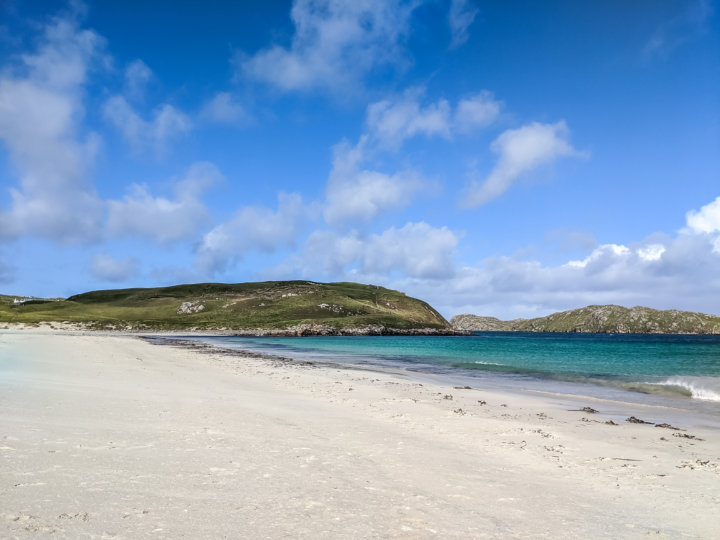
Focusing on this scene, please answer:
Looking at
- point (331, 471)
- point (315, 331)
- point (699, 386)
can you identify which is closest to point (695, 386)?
point (699, 386)

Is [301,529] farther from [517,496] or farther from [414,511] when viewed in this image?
[517,496]

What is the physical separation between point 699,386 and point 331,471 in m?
32.0

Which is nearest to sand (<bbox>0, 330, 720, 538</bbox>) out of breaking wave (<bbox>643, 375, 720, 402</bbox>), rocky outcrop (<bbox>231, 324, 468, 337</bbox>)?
breaking wave (<bbox>643, 375, 720, 402</bbox>)

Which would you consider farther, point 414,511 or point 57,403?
point 57,403

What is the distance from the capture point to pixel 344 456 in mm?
9844

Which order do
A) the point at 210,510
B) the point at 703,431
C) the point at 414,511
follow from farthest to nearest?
the point at 703,431 → the point at 414,511 → the point at 210,510

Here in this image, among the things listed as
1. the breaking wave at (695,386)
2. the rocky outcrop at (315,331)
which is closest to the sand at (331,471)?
the breaking wave at (695,386)

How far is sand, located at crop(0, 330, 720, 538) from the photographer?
6074 millimetres

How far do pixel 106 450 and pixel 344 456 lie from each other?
490 centimetres

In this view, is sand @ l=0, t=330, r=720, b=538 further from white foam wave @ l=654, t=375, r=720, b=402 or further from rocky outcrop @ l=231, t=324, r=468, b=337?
rocky outcrop @ l=231, t=324, r=468, b=337

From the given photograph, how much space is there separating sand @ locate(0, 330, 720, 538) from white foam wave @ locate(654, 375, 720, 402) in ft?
36.6

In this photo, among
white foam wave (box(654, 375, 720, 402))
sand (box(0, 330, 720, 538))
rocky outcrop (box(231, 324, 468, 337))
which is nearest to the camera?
sand (box(0, 330, 720, 538))

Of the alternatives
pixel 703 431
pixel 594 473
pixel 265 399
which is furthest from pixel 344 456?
pixel 703 431

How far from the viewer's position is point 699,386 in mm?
29953
